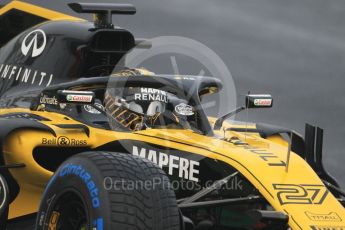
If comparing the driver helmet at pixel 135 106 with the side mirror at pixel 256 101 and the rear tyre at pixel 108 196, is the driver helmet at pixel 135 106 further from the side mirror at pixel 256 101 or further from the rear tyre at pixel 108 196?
the rear tyre at pixel 108 196

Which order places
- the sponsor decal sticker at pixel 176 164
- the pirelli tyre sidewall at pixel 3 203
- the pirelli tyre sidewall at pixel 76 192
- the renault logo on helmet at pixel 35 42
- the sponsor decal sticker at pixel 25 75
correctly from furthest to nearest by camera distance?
the renault logo on helmet at pixel 35 42 < the sponsor decal sticker at pixel 25 75 < the pirelli tyre sidewall at pixel 3 203 < the sponsor decal sticker at pixel 176 164 < the pirelli tyre sidewall at pixel 76 192

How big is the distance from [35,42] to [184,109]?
2.42 m

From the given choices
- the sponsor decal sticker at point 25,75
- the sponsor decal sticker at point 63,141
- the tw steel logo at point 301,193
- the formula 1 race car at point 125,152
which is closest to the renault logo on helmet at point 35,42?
the formula 1 race car at point 125,152

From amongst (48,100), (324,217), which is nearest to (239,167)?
(324,217)

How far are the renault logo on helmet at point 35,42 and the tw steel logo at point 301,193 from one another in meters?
3.98

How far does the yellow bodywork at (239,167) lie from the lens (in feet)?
23.4

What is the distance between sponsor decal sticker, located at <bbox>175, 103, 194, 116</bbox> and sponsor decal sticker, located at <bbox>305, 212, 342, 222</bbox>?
217 cm

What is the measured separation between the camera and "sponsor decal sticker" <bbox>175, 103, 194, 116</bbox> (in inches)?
343

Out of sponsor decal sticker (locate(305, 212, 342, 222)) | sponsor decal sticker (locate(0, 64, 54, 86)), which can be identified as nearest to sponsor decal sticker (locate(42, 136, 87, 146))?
Result: sponsor decal sticker (locate(0, 64, 54, 86))

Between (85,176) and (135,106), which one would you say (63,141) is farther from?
(85,176)

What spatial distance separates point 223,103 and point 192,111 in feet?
1.24

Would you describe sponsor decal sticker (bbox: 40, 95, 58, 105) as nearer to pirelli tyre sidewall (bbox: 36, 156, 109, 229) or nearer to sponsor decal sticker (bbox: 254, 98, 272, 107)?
sponsor decal sticker (bbox: 254, 98, 272, 107)

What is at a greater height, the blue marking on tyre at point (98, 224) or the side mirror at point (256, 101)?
the side mirror at point (256, 101)

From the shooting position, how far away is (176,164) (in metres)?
7.77
